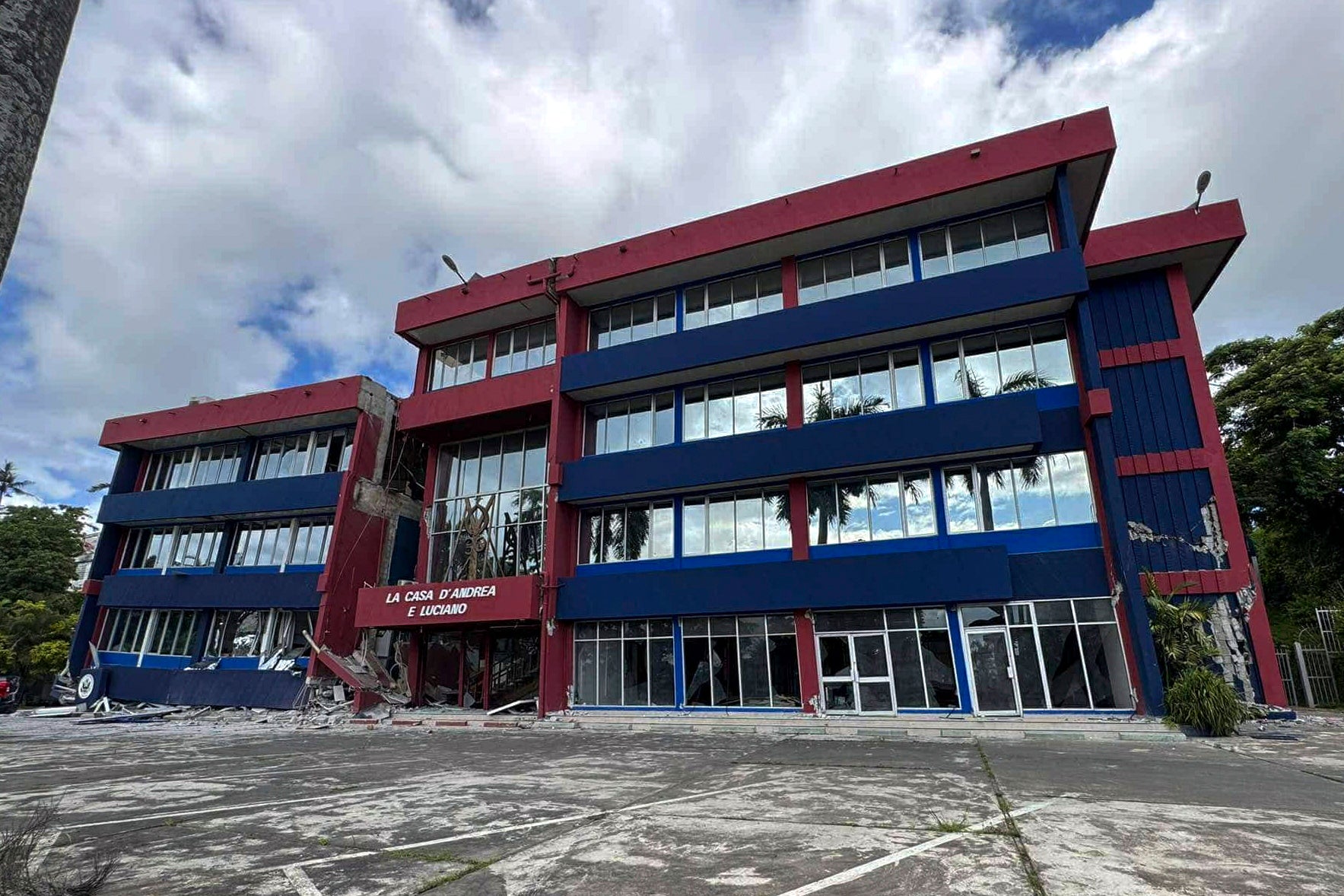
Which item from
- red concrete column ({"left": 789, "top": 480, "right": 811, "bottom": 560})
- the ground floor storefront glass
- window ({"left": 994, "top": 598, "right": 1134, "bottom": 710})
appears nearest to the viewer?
window ({"left": 994, "top": 598, "right": 1134, "bottom": 710})

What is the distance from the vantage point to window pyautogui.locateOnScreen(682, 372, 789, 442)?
20.2m

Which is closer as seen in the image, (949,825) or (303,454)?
(949,825)

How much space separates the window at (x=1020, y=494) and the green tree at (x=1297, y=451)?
1089 centimetres

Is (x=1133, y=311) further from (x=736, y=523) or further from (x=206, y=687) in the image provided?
(x=206, y=687)

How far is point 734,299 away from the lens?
21.9 m

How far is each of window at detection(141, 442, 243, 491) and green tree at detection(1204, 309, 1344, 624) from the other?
39494 mm

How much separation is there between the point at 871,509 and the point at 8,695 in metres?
34.3

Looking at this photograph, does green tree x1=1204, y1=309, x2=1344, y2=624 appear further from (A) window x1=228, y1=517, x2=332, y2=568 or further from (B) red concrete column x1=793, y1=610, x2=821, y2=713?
(A) window x1=228, y1=517, x2=332, y2=568

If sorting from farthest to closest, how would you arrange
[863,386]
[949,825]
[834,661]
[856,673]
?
1. [863,386]
2. [834,661]
3. [856,673]
4. [949,825]

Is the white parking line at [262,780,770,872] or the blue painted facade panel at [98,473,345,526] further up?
the blue painted facade panel at [98,473,345,526]

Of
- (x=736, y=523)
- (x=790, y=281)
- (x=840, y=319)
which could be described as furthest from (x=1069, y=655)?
(x=790, y=281)

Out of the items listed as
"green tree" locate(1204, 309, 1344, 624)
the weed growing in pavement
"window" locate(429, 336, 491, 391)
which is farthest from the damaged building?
the weed growing in pavement

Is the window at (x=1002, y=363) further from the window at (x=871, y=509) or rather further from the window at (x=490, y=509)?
the window at (x=490, y=509)

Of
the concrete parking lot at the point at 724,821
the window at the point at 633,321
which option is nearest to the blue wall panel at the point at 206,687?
the concrete parking lot at the point at 724,821
